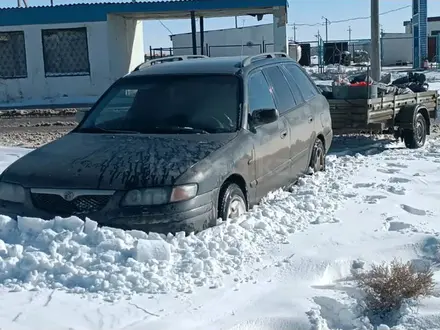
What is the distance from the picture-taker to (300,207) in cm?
664

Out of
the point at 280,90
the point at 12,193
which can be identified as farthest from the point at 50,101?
the point at 12,193

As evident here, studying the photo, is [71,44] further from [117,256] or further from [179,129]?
[117,256]

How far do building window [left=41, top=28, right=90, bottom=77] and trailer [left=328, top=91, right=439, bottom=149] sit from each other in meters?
14.2

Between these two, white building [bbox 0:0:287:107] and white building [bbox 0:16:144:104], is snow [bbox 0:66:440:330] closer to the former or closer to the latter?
white building [bbox 0:0:287:107]

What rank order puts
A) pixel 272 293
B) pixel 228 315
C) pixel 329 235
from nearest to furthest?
pixel 228 315
pixel 272 293
pixel 329 235

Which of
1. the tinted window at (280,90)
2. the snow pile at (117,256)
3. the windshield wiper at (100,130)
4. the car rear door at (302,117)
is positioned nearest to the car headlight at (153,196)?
the snow pile at (117,256)

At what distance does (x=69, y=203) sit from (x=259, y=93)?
2.56 metres

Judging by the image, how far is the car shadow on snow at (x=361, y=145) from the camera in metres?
11.4

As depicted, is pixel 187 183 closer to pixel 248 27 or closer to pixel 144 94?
pixel 144 94

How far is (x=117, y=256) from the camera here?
4824mm

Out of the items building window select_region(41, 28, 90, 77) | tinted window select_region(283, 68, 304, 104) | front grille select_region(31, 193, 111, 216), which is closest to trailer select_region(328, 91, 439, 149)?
tinted window select_region(283, 68, 304, 104)

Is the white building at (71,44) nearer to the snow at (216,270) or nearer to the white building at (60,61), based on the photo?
the white building at (60,61)

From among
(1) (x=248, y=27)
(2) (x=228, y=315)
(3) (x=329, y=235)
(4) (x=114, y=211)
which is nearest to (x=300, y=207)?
(3) (x=329, y=235)

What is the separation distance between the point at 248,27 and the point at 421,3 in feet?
38.3
